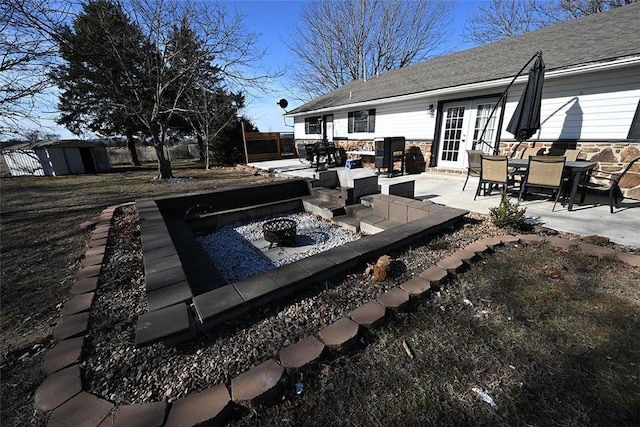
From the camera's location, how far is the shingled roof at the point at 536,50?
5172 millimetres

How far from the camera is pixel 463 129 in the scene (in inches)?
289

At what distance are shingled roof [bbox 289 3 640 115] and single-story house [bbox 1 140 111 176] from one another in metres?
14.4

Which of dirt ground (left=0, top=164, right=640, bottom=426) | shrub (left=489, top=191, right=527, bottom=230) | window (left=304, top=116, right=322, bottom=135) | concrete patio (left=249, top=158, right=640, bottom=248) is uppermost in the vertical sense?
window (left=304, top=116, right=322, bottom=135)

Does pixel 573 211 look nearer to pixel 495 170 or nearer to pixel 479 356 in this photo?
pixel 495 170

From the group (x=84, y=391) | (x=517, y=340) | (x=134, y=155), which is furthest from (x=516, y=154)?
(x=134, y=155)

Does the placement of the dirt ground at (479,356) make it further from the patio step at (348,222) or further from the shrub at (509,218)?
the patio step at (348,222)

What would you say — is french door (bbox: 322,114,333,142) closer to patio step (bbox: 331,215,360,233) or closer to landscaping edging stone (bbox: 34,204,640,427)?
patio step (bbox: 331,215,360,233)

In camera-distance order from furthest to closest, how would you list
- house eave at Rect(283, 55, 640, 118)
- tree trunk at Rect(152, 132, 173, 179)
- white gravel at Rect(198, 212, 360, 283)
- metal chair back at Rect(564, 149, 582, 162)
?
tree trunk at Rect(152, 132, 173, 179)
metal chair back at Rect(564, 149, 582, 162)
house eave at Rect(283, 55, 640, 118)
white gravel at Rect(198, 212, 360, 283)

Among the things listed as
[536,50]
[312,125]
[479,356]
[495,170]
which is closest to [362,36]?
[312,125]

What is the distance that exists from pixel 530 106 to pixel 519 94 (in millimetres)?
1454

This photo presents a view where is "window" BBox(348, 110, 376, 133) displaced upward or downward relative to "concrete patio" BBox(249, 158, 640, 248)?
upward

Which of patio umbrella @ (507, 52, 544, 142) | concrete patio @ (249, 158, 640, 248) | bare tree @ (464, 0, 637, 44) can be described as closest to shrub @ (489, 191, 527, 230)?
concrete patio @ (249, 158, 640, 248)

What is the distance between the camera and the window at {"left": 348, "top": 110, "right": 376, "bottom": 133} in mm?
10094

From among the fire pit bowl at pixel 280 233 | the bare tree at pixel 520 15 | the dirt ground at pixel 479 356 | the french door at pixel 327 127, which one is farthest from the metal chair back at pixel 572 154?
the bare tree at pixel 520 15
